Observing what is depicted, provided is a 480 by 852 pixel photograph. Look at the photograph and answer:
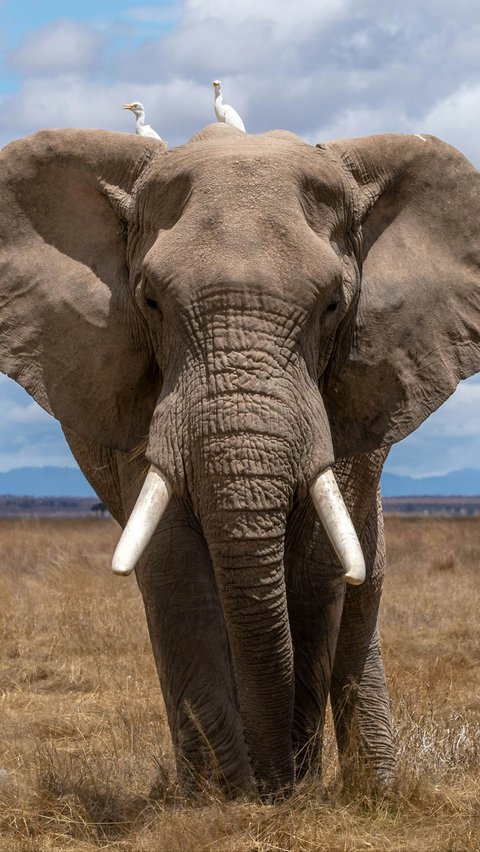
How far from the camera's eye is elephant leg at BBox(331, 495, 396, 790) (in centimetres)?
725

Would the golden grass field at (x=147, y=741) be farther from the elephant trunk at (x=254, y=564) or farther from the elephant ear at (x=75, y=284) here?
the elephant ear at (x=75, y=284)

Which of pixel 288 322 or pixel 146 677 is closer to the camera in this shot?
pixel 288 322

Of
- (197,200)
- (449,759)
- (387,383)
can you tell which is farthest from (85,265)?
(449,759)

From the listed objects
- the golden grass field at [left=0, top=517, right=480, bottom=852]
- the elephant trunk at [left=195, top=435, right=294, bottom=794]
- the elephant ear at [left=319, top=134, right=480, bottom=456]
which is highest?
the elephant ear at [left=319, top=134, right=480, bottom=456]

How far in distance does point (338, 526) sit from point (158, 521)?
60cm

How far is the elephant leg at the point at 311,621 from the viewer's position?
5664mm

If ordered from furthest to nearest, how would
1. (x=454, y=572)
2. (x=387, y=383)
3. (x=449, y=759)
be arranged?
(x=454, y=572)
(x=449, y=759)
(x=387, y=383)

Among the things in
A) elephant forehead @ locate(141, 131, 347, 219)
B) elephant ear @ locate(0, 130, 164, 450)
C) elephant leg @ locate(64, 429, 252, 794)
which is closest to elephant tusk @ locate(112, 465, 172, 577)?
elephant leg @ locate(64, 429, 252, 794)

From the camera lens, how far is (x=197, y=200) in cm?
516

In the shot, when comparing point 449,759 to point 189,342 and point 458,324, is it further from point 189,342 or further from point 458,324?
point 189,342

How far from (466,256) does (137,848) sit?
8.70 feet

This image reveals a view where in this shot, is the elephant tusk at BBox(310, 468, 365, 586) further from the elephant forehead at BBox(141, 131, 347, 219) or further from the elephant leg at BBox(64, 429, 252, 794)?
the elephant forehead at BBox(141, 131, 347, 219)

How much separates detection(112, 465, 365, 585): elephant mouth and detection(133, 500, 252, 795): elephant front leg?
45 cm

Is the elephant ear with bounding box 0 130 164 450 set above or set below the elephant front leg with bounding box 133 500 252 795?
above
